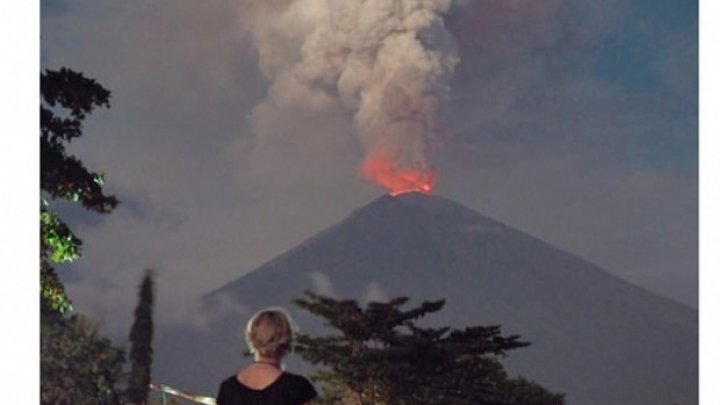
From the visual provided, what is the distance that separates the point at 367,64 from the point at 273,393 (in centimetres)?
305

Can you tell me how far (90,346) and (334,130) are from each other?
4.50ft

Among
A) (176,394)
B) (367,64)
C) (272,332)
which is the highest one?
(367,64)

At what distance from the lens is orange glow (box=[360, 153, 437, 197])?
18.3ft

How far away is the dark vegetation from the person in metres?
2.77

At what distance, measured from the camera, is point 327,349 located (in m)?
5.66

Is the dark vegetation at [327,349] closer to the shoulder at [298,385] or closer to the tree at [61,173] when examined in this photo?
the tree at [61,173]

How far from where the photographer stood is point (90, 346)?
556 centimetres

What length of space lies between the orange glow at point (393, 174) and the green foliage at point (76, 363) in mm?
1305

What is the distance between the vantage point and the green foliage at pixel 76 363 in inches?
214
